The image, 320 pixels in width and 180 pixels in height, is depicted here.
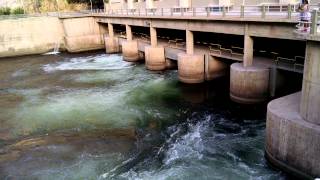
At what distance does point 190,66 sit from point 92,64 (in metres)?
15.7

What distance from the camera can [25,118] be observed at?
2109 cm

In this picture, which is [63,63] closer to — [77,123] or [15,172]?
[77,123]

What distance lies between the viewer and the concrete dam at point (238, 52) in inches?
466

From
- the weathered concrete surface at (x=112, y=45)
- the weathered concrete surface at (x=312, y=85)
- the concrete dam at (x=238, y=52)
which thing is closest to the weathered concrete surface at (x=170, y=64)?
the concrete dam at (x=238, y=52)

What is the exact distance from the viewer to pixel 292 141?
11.9 meters

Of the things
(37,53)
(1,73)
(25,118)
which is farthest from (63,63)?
(25,118)

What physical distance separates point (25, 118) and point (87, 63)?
1844 centimetres

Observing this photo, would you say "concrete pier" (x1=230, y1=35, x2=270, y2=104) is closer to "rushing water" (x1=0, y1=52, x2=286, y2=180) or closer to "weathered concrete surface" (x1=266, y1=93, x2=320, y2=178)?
"rushing water" (x1=0, y1=52, x2=286, y2=180)

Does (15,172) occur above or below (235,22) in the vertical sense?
below

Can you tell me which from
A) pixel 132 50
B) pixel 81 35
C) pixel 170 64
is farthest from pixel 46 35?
pixel 170 64

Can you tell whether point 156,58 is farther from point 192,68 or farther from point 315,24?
point 315,24

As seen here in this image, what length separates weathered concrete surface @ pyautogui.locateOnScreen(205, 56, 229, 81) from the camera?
2633 cm

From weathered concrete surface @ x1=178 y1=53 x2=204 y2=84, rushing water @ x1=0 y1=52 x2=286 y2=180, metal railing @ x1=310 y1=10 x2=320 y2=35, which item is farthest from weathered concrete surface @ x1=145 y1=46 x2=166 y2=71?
metal railing @ x1=310 y1=10 x2=320 y2=35

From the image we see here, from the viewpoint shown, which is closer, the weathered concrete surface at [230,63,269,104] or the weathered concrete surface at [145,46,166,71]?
the weathered concrete surface at [230,63,269,104]
